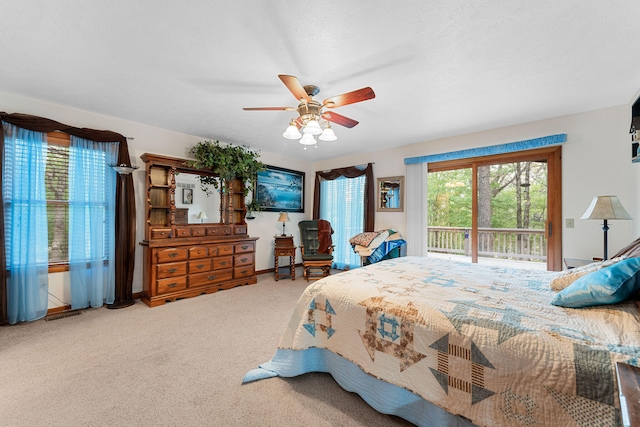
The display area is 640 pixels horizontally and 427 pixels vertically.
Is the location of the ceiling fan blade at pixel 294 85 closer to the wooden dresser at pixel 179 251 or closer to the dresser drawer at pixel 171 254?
the wooden dresser at pixel 179 251

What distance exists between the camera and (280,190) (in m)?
5.37

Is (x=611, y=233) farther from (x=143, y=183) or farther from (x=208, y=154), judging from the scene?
(x=143, y=183)

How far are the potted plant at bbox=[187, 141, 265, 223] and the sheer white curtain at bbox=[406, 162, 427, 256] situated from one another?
2645 mm

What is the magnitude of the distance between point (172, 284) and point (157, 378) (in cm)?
180

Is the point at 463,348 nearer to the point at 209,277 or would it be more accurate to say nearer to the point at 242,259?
the point at 209,277

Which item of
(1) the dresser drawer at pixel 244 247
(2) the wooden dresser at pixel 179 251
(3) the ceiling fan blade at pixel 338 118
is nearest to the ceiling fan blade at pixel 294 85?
(3) the ceiling fan blade at pixel 338 118

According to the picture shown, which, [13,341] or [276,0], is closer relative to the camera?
[276,0]

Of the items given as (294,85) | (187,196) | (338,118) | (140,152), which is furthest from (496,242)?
(140,152)

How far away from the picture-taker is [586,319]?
3.94ft

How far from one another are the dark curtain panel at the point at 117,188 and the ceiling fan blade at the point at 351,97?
290 cm

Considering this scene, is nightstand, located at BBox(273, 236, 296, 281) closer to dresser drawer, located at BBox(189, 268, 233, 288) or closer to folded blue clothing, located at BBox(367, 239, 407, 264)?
dresser drawer, located at BBox(189, 268, 233, 288)

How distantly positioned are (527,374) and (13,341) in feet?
13.0

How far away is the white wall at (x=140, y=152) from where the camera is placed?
2.92 meters

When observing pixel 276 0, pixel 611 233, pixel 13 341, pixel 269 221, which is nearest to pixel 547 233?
pixel 611 233
